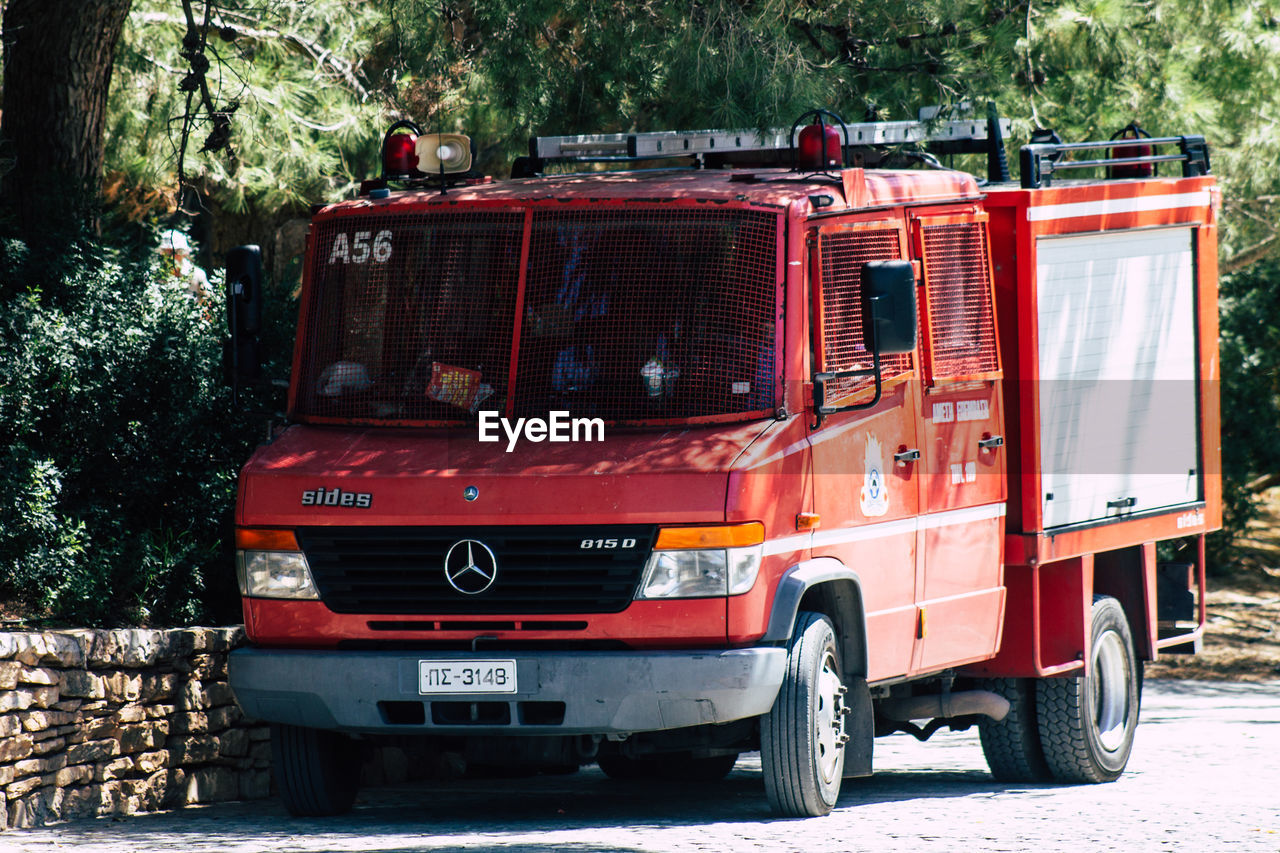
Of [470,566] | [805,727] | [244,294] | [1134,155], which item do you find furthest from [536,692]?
[1134,155]

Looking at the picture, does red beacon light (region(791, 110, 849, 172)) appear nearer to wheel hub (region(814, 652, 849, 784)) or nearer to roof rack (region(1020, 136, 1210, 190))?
roof rack (region(1020, 136, 1210, 190))

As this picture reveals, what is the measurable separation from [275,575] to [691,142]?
3298 millimetres

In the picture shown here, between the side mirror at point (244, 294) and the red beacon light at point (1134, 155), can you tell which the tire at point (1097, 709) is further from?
the side mirror at point (244, 294)

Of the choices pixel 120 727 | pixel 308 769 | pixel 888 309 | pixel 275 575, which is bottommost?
pixel 308 769

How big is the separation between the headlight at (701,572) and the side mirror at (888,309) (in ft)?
3.08

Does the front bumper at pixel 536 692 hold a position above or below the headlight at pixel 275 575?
below

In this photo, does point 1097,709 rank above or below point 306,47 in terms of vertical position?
below

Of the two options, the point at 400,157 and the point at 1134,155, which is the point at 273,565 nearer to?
the point at 400,157

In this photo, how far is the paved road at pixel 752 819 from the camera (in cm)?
721

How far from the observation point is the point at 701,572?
7.03 metres

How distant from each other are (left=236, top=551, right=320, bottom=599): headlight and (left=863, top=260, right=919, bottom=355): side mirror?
235cm

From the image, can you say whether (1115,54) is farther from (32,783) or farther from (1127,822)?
(32,783)

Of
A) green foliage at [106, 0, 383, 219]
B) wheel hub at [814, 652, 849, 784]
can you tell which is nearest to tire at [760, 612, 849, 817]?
wheel hub at [814, 652, 849, 784]

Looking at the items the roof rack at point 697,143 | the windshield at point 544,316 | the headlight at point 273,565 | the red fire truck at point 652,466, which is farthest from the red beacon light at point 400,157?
the headlight at point 273,565
